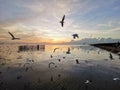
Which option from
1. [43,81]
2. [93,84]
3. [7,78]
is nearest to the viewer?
[93,84]

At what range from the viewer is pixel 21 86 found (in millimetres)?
24625

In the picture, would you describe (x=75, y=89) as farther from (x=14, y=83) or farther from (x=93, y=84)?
(x=14, y=83)

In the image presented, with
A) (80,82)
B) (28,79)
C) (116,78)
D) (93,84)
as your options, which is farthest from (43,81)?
(116,78)

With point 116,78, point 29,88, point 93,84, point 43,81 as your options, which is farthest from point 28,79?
point 116,78

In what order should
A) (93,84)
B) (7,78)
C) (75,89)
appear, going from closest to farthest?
(75,89) → (93,84) → (7,78)

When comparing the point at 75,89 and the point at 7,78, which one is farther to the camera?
the point at 7,78

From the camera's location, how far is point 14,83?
2594 cm

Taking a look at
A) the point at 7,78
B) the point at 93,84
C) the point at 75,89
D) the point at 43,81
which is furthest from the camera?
the point at 7,78

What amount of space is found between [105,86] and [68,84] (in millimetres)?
4536

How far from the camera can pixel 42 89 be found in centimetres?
2331

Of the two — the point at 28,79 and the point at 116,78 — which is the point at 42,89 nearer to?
the point at 28,79

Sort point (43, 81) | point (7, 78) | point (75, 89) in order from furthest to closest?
point (7, 78)
point (43, 81)
point (75, 89)

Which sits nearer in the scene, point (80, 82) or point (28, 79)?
point (80, 82)

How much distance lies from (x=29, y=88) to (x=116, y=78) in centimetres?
1260
